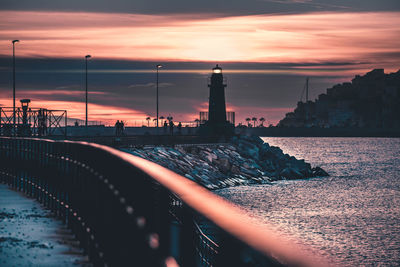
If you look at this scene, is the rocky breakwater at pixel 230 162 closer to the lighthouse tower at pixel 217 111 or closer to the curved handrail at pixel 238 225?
the lighthouse tower at pixel 217 111

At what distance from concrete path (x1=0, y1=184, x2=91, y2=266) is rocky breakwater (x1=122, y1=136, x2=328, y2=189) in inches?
1166

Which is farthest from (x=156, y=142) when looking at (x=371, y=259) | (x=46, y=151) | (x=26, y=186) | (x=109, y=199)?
(x=109, y=199)

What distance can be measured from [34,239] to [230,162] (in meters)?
49.0

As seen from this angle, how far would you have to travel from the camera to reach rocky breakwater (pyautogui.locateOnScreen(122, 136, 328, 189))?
1886 inches

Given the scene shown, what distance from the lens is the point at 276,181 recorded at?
62094 mm

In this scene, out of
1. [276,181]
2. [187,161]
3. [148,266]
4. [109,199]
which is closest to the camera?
[148,266]

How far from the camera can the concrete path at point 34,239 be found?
347 inches

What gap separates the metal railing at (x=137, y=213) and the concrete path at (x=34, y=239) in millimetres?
237

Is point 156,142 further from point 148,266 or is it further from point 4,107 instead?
point 148,266

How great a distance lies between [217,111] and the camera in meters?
67.8

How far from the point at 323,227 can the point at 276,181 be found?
2371cm

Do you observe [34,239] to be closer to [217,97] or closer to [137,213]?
[137,213]

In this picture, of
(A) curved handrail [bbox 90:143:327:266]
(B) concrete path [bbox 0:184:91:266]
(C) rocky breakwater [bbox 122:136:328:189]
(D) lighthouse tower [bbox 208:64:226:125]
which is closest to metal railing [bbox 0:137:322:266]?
(A) curved handrail [bbox 90:143:327:266]

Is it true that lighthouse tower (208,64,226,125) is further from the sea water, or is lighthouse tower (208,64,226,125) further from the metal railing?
the metal railing
